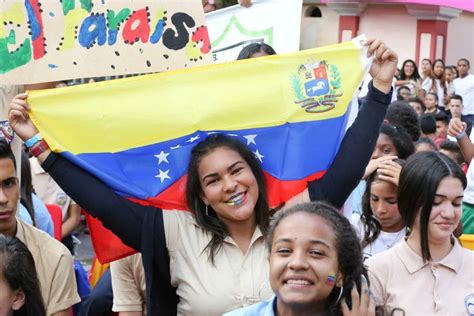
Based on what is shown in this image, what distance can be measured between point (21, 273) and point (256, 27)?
3445 millimetres

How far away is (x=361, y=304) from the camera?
11.4 ft

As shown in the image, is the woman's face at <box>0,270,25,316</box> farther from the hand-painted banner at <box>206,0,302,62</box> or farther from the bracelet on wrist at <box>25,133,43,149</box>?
the hand-painted banner at <box>206,0,302,62</box>

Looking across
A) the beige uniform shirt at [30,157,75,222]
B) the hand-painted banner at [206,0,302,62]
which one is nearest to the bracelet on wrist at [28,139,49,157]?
the hand-painted banner at [206,0,302,62]

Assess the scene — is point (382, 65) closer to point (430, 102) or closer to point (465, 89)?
point (430, 102)

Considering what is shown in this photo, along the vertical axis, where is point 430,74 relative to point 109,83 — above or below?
below

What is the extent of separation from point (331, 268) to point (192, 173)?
101 cm

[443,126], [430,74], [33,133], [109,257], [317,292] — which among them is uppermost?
[33,133]

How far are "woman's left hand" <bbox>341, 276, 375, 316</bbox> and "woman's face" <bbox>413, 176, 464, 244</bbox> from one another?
0.59m

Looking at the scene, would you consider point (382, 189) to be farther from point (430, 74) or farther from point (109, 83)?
point (430, 74)

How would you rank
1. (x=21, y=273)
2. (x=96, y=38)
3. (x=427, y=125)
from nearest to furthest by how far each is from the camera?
(x=21, y=273) < (x=96, y=38) < (x=427, y=125)

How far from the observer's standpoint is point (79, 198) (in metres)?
4.15

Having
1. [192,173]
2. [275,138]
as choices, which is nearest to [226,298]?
[192,173]

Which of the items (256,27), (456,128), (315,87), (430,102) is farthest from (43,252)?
(430,102)

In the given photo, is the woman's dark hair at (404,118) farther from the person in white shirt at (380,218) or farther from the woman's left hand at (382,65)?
the woman's left hand at (382,65)
